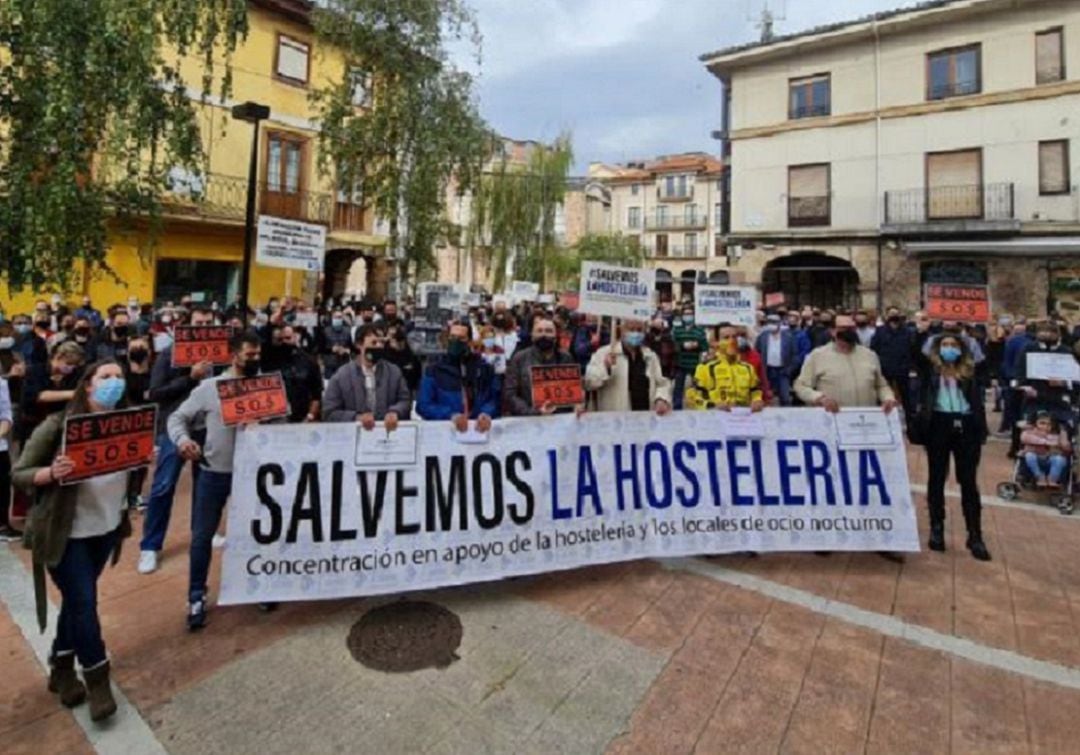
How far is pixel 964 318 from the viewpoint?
28.0 feet

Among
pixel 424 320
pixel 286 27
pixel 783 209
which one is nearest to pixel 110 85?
pixel 424 320

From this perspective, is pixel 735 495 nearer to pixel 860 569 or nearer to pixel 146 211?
pixel 860 569

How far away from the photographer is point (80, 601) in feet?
10.6

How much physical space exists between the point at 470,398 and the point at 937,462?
397 cm

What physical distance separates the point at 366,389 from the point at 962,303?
25.2 feet

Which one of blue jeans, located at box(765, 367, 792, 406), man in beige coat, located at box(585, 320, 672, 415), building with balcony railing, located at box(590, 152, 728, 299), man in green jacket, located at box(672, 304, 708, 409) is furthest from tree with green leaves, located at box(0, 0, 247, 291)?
building with balcony railing, located at box(590, 152, 728, 299)

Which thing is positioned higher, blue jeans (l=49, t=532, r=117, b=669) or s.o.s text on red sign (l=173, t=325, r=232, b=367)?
s.o.s text on red sign (l=173, t=325, r=232, b=367)

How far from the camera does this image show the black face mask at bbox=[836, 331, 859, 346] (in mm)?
5725

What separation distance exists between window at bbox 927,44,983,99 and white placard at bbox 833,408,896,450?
72.7 ft

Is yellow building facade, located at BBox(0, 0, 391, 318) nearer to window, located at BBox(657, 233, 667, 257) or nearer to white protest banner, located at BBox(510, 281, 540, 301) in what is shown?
white protest banner, located at BBox(510, 281, 540, 301)

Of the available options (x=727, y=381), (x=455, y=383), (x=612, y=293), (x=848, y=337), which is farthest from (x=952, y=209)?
(x=455, y=383)

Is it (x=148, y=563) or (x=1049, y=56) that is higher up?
(x=1049, y=56)

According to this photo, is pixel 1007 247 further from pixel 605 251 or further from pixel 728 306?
pixel 605 251

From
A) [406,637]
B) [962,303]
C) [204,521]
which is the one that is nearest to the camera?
[406,637]
